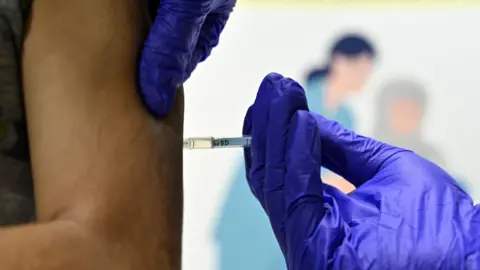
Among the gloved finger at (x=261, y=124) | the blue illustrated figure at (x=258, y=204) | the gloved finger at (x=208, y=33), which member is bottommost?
the blue illustrated figure at (x=258, y=204)

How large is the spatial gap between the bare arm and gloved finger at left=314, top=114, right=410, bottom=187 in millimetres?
459

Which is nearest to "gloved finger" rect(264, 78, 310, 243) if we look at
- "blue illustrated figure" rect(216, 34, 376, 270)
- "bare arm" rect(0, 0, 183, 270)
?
"bare arm" rect(0, 0, 183, 270)

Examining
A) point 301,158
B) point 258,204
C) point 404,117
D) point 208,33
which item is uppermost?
point 208,33

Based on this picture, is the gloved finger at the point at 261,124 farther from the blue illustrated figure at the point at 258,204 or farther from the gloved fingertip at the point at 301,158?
the blue illustrated figure at the point at 258,204

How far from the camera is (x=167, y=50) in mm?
723

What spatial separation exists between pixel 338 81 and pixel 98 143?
3.57 ft

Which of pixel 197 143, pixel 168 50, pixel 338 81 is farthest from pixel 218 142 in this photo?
pixel 338 81

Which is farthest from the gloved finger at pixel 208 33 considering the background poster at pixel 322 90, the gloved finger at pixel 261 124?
the background poster at pixel 322 90

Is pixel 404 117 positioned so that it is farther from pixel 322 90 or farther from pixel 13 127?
pixel 13 127

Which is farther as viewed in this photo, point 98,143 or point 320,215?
point 320,215

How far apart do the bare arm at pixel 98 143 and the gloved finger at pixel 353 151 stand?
459 mm

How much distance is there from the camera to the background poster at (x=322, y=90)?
1.57 metres

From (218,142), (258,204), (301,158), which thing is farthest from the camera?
(258,204)

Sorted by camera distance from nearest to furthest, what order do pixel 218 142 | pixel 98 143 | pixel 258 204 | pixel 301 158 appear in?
pixel 98 143 → pixel 301 158 → pixel 218 142 → pixel 258 204
